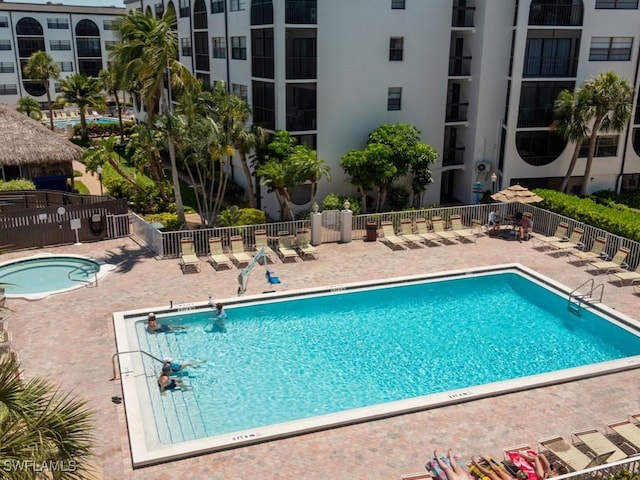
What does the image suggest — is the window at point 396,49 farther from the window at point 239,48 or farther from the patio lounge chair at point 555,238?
the patio lounge chair at point 555,238

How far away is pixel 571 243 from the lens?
27.4 metres

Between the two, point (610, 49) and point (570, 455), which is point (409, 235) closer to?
point (610, 49)

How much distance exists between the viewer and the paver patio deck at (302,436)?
13297 mm

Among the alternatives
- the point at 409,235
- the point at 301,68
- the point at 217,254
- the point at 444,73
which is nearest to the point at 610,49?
the point at 444,73

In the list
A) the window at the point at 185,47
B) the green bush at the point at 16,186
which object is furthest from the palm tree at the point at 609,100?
the green bush at the point at 16,186

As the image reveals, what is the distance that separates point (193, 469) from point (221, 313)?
815 centimetres

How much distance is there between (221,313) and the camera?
20875 millimetres

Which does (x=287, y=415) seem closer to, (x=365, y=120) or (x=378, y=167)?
(x=378, y=167)

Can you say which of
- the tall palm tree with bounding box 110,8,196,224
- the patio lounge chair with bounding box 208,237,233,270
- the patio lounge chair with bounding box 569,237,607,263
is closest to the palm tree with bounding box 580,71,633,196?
the patio lounge chair with bounding box 569,237,607,263

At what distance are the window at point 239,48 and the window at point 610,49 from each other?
18.8 meters

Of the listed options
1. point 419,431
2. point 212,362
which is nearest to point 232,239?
point 212,362

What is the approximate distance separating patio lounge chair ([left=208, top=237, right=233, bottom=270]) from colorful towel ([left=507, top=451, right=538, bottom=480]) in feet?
47.9

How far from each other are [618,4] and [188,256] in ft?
86.6

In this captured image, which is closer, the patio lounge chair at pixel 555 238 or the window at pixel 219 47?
the patio lounge chair at pixel 555 238
